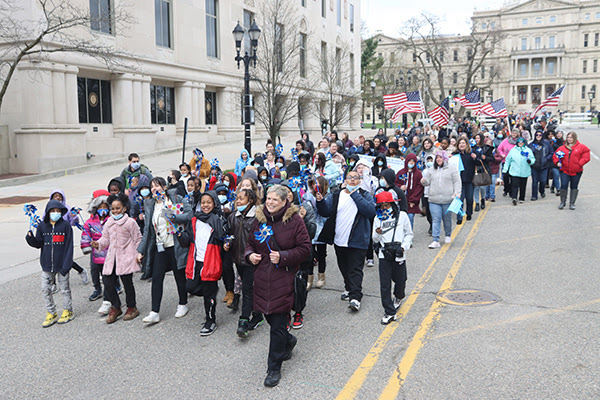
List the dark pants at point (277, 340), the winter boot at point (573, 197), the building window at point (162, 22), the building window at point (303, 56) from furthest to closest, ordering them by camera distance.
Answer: the building window at point (303, 56)
the building window at point (162, 22)
the winter boot at point (573, 197)
the dark pants at point (277, 340)

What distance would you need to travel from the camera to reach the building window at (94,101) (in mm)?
24422

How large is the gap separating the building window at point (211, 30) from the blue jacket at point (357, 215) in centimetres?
2798

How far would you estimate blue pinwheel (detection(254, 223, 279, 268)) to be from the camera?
479 cm

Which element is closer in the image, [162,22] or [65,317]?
[65,317]

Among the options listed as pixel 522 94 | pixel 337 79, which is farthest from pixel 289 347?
pixel 522 94

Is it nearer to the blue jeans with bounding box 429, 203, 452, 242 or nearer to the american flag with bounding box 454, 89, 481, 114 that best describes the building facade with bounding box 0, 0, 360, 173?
the american flag with bounding box 454, 89, 481, 114

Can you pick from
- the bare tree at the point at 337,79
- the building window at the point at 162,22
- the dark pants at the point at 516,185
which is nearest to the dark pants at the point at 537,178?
the dark pants at the point at 516,185

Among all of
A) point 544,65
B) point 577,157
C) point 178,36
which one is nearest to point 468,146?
point 577,157

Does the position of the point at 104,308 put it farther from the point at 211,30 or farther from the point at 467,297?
the point at 211,30

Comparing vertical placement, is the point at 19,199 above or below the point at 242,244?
below

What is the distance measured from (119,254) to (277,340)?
106 inches

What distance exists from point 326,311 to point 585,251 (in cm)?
513

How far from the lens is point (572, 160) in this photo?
12.5 m

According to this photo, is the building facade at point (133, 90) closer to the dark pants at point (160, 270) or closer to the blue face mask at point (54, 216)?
the blue face mask at point (54, 216)
